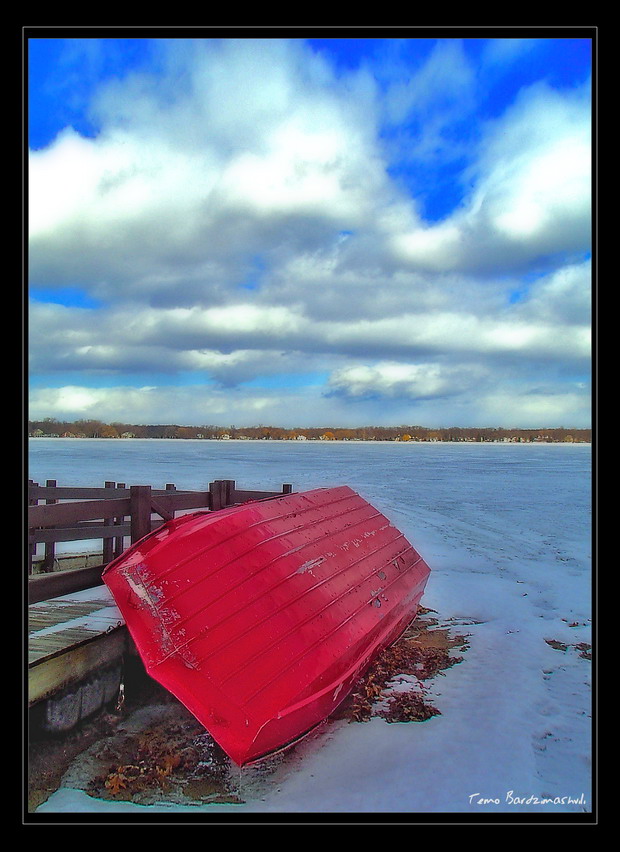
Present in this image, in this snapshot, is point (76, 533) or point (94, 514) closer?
point (94, 514)

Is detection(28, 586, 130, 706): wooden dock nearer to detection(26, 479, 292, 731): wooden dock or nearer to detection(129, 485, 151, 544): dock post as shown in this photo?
detection(26, 479, 292, 731): wooden dock

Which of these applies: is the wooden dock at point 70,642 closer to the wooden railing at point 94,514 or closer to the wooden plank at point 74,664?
the wooden plank at point 74,664

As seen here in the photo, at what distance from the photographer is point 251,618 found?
457 cm

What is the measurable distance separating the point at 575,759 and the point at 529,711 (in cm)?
83

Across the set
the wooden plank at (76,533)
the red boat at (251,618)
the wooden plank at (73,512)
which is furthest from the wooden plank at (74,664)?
the wooden plank at (76,533)

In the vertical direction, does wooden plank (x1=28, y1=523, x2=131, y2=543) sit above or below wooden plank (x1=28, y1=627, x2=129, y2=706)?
above

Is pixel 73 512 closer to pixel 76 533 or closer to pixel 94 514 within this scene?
pixel 94 514

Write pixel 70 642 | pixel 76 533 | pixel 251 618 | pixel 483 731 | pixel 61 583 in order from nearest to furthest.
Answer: pixel 251 618 → pixel 483 731 → pixel 61 583 → pixel 70 642 → pixel 76 533

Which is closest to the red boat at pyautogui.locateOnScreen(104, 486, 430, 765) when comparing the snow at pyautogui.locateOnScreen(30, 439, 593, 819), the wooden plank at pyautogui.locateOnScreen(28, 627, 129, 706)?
the snow at pyautogui.locateOnScreen(30, 439, 593, 819)

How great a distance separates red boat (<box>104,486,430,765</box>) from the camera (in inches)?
163

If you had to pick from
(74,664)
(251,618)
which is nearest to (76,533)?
(74,664)

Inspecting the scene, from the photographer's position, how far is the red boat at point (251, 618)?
4.15 m

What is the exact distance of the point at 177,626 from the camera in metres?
4.43
